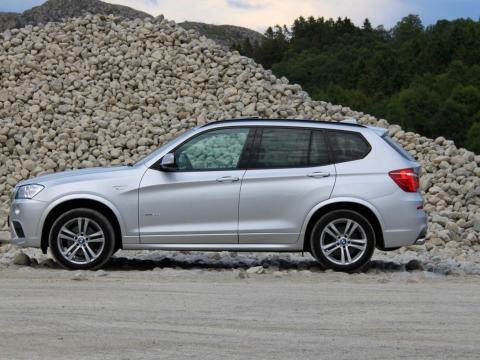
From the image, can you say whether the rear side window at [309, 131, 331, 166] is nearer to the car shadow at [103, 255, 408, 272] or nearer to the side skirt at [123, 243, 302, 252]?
the side skirt at [123, 243, 302, 252]

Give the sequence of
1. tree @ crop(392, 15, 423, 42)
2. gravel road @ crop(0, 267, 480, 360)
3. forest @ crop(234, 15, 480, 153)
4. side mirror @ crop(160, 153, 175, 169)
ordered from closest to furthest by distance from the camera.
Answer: gravel road @ crop(0, 267, 480, 360) → side mirror @ crop(160, 153, 175, 169) → forest @ crop(234, 15, 480, 153) → tree @ crop(392, 15, 423, 42)

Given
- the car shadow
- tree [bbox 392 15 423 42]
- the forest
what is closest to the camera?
the car shadow

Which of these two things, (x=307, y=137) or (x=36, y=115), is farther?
(x=36, y=115)

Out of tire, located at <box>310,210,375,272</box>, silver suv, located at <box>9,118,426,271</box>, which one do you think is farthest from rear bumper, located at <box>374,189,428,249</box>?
tire, located at <box>310,210,375,272</box>

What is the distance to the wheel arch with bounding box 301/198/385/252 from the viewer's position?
11.6m

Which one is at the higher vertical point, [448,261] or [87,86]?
[87,86]

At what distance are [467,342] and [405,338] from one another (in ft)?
1.36

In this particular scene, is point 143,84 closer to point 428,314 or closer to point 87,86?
point 87,86

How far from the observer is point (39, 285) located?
407 inches

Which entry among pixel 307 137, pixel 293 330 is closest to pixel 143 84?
pixel 307 137

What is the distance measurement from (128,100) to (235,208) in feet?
53.1

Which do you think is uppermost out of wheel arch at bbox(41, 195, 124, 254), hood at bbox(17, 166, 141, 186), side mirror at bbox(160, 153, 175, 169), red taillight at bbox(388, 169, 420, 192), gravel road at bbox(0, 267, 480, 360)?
side mirror at bbox(160, 153, 175, 169)

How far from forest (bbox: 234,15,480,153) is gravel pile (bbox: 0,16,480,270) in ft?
150

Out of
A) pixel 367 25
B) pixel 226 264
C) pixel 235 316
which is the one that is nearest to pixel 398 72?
pixel 367 25
